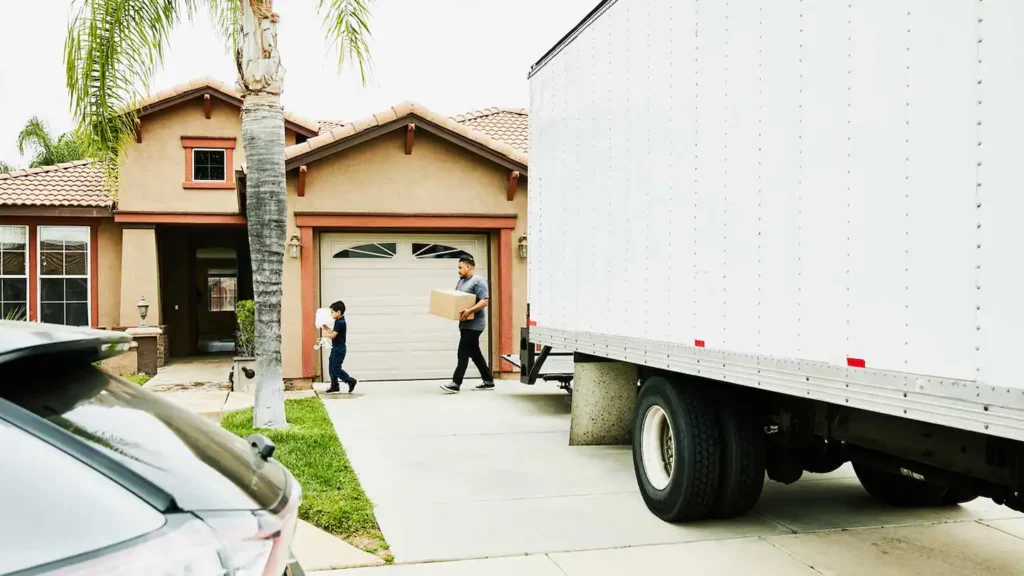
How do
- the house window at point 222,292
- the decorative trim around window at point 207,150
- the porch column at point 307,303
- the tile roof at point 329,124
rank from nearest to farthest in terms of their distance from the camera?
the porch column at point 307,303 < the decorative trim around window at point 207,150 < the tile roof at point 329,124 < the house window at point 222,292

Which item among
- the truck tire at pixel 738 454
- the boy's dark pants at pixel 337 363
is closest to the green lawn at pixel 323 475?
the boy's dark pants at pixel 337 363

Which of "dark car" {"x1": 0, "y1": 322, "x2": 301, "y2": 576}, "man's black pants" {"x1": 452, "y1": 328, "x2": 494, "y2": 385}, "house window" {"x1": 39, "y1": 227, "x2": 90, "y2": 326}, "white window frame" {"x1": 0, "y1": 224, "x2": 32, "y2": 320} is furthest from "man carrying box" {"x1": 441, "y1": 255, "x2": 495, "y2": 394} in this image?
"white window frame" {"x1": 0, "y1": 224, "x2": 32, "y2": 320}

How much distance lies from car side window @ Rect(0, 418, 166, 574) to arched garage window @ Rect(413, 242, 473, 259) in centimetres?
1264

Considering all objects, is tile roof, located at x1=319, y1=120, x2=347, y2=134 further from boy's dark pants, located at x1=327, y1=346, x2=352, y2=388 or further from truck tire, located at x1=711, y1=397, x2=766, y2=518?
truck tire, located at x1=711, y1=397, x2=766, y2=518

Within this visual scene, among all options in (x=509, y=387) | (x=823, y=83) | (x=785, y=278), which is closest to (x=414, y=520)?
(x=785, y=278)

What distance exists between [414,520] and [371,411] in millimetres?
4829

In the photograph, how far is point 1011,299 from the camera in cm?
295

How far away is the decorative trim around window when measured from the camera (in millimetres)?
18906

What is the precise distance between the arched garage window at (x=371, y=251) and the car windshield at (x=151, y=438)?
11705 mm

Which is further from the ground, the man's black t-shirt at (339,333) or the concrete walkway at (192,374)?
the man's black t-shirt at (339,333)

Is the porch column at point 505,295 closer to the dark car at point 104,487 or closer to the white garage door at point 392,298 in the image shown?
the white garage door at point 392,298

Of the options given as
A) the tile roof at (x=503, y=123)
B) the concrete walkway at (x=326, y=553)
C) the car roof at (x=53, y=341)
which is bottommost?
the concrete walkway at (x=326, y=553)

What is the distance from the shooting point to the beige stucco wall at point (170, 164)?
18516 millimetres

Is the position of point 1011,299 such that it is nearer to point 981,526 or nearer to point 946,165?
point 946,165
